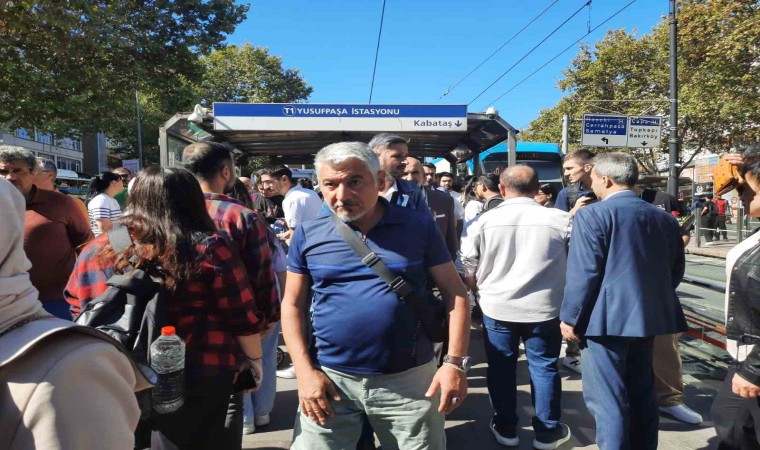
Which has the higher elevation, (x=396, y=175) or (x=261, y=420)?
(x=396, y=175)

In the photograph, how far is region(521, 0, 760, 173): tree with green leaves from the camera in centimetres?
1389

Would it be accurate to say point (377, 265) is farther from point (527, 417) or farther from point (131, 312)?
point (527, 417)

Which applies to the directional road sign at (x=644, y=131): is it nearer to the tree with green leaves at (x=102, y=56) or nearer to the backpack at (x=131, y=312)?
the tree with green leaves at (x=102, y=56)

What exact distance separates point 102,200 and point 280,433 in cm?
286

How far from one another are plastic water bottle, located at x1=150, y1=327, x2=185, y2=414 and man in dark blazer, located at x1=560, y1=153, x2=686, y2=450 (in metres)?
2.07

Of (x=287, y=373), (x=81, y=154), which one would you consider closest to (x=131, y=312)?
(x=287, y=373)

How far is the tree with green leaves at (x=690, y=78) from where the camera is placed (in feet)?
45.6

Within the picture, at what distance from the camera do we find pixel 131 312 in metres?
1.79

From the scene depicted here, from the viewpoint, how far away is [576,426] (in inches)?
155

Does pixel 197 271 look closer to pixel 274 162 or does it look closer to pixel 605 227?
pixel 605 227

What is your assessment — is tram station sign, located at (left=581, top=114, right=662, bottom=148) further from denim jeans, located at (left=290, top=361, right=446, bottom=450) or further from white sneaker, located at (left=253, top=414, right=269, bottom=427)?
denim jeans, located at (left=290, top=361, right=446, bottom=450)

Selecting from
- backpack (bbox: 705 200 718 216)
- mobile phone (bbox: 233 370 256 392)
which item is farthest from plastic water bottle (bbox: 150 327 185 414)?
backpack (bbox: 705 200 718 216)

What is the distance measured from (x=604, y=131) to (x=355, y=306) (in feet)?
36.2

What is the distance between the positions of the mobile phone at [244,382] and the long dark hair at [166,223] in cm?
59
